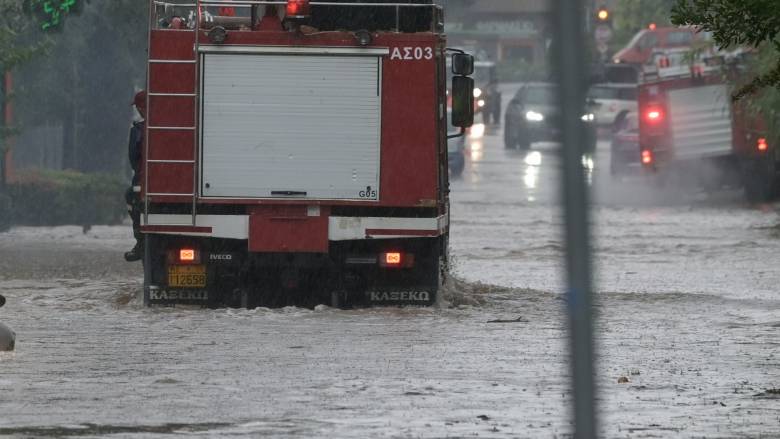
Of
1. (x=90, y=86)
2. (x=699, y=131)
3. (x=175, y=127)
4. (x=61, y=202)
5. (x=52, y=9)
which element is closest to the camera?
(x=175, y=127)

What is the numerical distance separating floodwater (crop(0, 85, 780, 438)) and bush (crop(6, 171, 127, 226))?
20.4 feet

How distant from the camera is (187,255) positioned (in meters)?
16.8

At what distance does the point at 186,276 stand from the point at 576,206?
11.8m

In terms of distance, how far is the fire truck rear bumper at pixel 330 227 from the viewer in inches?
653

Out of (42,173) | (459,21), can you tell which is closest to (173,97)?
(42,173)

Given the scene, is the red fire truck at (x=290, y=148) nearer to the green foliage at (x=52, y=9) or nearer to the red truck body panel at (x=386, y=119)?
the red truck body panel at (x=386, y=119)

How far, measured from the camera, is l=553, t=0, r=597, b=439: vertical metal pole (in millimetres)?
5242

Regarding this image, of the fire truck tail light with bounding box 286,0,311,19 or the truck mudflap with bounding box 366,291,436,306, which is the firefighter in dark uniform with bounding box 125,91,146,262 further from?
the truck mudflap with bounding box 366,291,436,306

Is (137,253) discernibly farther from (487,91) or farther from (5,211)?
(487,91)

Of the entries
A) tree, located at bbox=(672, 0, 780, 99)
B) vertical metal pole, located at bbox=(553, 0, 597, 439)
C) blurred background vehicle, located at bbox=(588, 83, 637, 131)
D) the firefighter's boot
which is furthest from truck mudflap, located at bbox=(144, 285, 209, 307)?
blurred background vehicle, located at bbox=(588, 83, 637, 131)

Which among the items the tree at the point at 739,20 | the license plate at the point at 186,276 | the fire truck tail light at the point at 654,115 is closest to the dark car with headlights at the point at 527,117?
the fire truck tail light at the point at 654,115

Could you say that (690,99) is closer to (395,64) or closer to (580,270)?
(395,64)

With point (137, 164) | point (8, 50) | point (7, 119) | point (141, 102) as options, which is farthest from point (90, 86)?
point (141, 102)

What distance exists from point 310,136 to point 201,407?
6.20m
